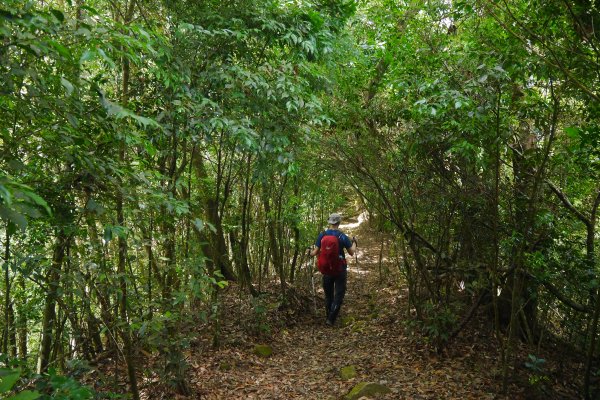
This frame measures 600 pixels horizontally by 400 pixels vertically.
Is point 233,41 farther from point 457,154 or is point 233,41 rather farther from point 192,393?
point 192,393

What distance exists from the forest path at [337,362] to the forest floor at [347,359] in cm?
1

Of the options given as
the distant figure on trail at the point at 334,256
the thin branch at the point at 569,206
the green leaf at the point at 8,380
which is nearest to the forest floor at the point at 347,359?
the distant figure on trail at the point at 334,256

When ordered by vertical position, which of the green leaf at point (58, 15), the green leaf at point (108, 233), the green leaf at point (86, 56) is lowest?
the green leaf at point (108, 233)

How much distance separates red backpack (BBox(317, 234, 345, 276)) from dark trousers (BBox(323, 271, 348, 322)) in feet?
0.54

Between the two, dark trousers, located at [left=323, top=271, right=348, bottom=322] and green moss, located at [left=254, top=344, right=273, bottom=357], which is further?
dark trousers, located at [left=323, top=271, right=348, bottom=322]

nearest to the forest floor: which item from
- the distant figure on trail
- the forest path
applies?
the forest path

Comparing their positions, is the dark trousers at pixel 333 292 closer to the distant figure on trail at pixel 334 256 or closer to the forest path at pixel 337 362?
the distant figure on trail at pixel 334 256

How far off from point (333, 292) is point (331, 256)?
1011 millimetres

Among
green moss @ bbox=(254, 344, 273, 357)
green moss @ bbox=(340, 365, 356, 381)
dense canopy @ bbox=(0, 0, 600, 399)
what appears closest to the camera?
dense canopy @ bbox=(0, 0, 600, 399)

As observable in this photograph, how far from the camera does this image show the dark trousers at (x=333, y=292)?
24.2 feet

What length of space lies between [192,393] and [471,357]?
11.3ft

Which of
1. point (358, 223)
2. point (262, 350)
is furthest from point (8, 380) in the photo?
point (358, 223)

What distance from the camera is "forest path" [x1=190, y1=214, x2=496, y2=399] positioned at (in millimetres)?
4840

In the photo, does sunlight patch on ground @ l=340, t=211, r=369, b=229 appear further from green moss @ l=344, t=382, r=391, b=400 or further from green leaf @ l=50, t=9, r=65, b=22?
green leaf @ l=50, t=9, r=65, b=22
